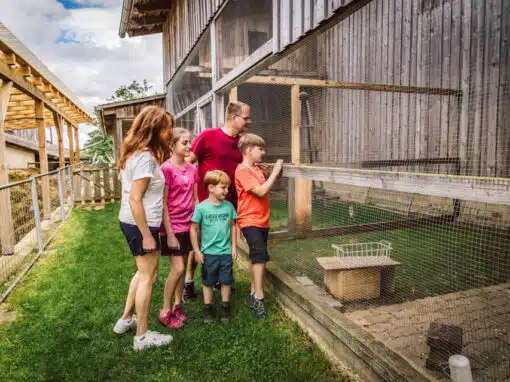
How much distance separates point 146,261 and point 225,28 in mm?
4235

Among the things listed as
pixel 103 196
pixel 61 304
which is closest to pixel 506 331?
pixel 61 304

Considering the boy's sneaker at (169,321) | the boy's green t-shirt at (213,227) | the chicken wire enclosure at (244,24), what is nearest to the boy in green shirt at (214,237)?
the boy's green t-shirt at (213,227)

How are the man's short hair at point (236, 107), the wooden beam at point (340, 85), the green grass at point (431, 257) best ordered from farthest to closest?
the wooden beam at point (340, 85) < the green grass at point (431, 257) < the man's short hair at point (236, 107)

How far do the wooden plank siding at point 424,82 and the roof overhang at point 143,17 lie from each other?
16.3 ft

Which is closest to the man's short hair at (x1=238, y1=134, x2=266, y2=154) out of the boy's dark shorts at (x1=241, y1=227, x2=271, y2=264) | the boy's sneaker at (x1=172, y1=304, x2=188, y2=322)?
the boy's dark shorts at (x1=241, y1=227, x2=271, y2=264)

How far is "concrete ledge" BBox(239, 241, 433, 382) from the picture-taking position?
76.4 inches

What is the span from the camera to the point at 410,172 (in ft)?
11.8

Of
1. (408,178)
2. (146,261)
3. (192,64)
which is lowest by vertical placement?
(146,261)

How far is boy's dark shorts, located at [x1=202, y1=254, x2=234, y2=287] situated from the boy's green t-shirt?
40mm

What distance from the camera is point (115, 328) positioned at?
9.22 feet

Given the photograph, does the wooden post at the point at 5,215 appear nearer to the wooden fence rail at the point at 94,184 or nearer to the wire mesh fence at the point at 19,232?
the wire mesh fence at the point at 19,232

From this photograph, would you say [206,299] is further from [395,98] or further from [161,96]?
[161,96]

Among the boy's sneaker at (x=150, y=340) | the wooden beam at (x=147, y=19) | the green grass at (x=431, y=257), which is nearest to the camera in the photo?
the boy's sneaker at (x=150, y=340)

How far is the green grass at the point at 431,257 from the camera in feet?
12.0
